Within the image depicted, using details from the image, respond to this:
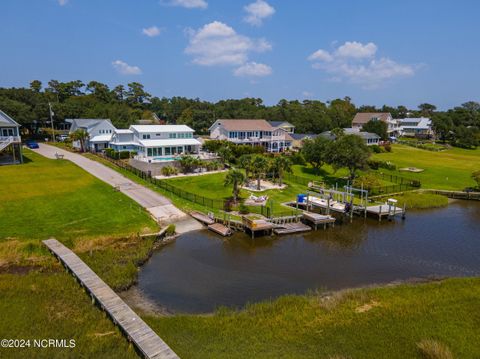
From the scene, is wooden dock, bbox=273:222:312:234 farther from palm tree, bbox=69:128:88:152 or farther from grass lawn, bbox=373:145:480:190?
palm tree, bbox=69:128:88:152

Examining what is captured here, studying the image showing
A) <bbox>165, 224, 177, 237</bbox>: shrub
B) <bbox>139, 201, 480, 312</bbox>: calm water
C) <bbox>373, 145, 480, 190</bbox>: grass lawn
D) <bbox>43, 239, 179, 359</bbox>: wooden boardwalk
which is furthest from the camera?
<bbox>373, 145, 480, 190</bbox>: grass lawn

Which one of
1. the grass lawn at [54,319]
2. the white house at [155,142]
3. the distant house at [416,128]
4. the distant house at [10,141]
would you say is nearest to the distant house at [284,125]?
the white house at [155,142]

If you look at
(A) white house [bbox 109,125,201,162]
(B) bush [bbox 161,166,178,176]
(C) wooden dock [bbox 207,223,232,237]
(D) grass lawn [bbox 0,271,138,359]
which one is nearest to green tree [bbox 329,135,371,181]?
(B) bush [bbox 161,166,178,176]

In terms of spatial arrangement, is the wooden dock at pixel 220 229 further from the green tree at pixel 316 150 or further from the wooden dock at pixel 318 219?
the green tree at pixel 316 150

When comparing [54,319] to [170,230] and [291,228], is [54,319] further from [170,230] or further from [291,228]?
[291,228]

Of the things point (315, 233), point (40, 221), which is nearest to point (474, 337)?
point (315, 233)

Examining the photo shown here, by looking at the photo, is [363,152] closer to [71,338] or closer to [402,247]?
[402,247]
